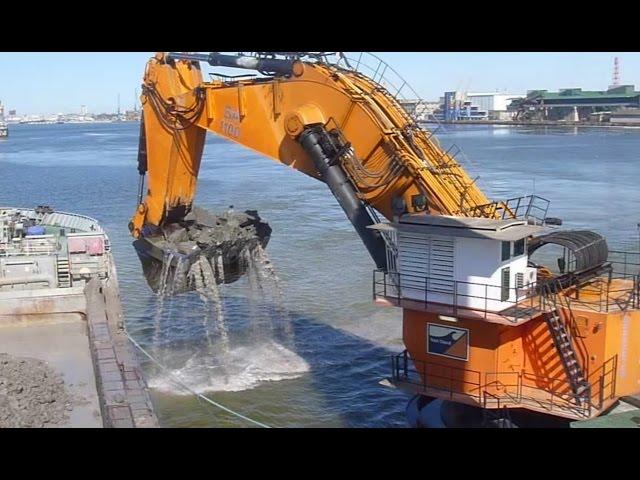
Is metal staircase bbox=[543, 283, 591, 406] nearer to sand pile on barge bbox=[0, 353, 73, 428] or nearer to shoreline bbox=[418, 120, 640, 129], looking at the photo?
sand pile on barge bbox=[0, 353, 73, 428]

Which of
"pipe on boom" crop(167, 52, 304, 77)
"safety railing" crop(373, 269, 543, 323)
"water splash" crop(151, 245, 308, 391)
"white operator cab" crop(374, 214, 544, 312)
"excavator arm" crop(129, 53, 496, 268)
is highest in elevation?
"pipe on boom" crop(167, 52, 304, 77)

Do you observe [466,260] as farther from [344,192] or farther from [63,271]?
[63,271]

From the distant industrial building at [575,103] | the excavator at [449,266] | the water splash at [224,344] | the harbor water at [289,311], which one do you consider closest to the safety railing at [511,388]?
the excavator at [449,266]

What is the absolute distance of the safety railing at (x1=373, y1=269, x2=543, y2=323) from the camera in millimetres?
12445

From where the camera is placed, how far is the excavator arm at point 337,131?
13.9 m

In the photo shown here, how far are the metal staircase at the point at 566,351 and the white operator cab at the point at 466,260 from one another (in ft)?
2.00

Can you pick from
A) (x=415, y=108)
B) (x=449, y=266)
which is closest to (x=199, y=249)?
(x=415, y=108)

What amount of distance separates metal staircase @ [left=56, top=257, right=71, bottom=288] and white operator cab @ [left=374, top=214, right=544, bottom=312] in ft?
34.0

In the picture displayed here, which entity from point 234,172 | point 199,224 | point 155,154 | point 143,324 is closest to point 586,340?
point 199,224

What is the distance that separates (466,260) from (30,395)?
786 centimetres

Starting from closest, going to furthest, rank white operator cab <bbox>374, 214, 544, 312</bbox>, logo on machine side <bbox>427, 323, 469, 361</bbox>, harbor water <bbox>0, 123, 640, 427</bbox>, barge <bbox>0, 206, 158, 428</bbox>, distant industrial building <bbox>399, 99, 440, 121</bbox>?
barge <bbox>0, 206, 158, 428</bbox> → white operator cab <bbox>374, 214, 544, 312</bbox> → logo on machine side <bbox>427, 323, 469, 361</bbox> → distant industrial building <bbox>399, 99, 440, 121</bbox> → harbor water <bbox>0, 123, 640, 427</bbox>

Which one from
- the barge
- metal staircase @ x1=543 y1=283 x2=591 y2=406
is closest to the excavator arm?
metal staircase @ x1=543 y1=283 x2=591 y2=406

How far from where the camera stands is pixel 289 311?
930 inches
